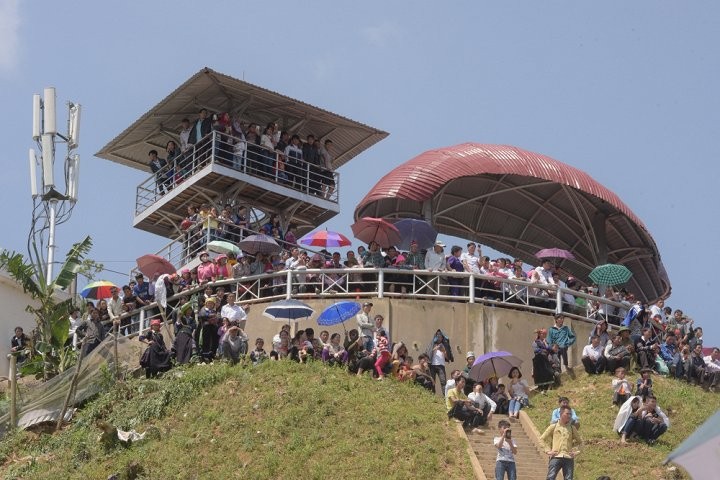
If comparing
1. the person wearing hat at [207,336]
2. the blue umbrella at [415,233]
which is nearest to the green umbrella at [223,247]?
the blue umbrella at [415,233]

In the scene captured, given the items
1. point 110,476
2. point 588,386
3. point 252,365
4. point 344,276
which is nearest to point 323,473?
point 110,476

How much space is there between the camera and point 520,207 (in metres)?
33.7

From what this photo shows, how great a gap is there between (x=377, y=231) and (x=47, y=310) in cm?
755

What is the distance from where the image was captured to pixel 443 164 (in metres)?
30.5

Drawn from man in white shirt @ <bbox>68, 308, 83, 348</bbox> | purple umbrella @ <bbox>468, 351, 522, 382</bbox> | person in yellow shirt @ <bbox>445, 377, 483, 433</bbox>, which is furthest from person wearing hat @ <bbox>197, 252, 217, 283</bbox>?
person in yellow shirt @ <bbox>445, 377, 483, 433</bbox>

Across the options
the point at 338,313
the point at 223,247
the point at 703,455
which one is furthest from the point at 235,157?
the point at 703,455

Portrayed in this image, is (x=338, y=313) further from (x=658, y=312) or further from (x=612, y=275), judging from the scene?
(x=658, y=312)

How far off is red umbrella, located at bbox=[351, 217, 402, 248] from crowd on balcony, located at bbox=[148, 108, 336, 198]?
22.5 ft

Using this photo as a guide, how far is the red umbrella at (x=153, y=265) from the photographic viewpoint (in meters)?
29.4

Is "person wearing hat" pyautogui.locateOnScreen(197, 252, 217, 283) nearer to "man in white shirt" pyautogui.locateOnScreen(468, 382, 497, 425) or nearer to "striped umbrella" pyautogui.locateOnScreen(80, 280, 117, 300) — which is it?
"striped umbrella" pyautogui.locateOnScreen(80, 280, 117, 300)

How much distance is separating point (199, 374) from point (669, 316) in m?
10.6

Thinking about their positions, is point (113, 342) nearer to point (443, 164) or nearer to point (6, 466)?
point (6, 466)

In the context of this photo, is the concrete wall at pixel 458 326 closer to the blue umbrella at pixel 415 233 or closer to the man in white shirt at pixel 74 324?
the blue umbrella at pixel 415 233

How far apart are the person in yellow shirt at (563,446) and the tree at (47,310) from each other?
1313cm
